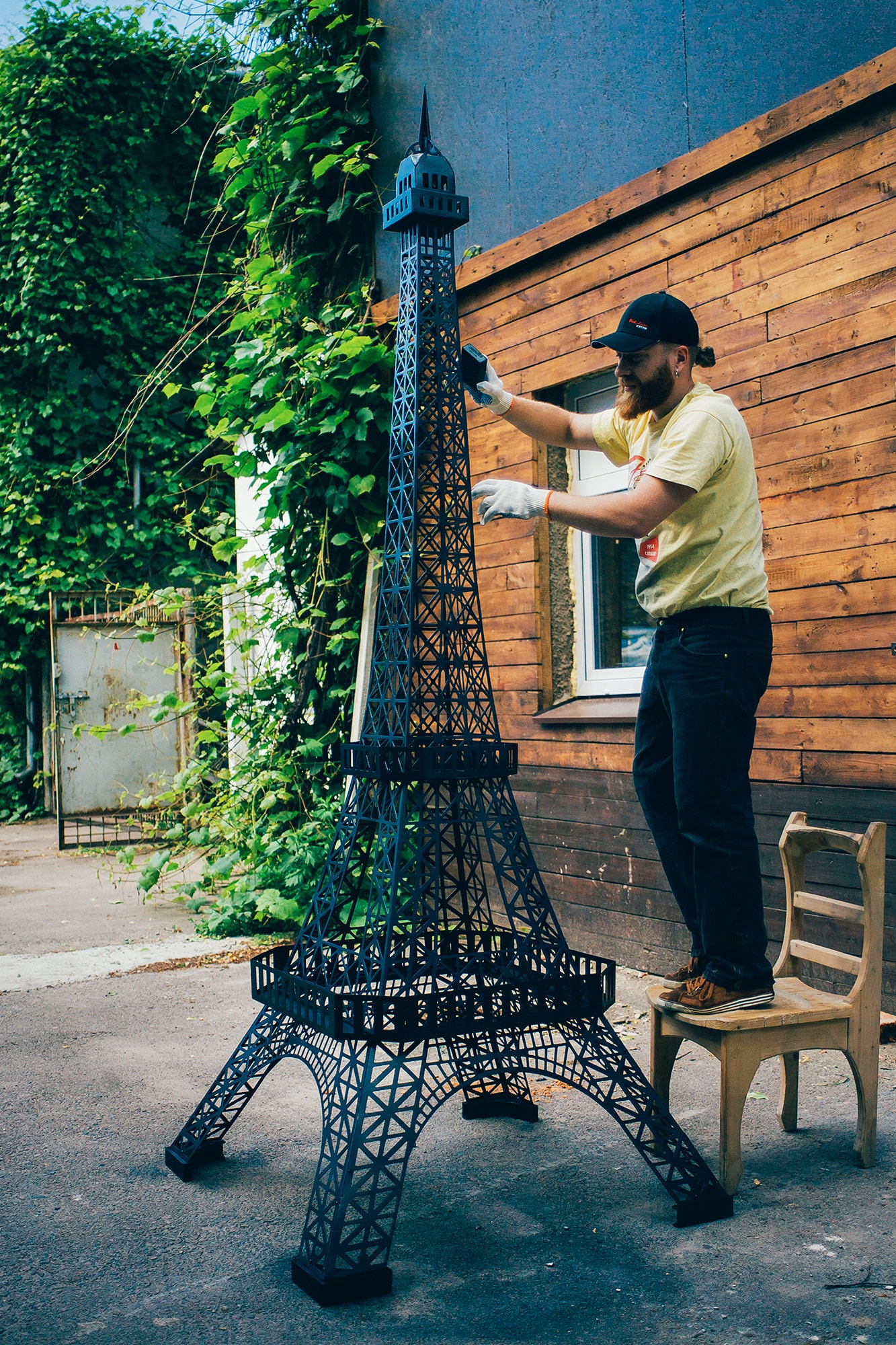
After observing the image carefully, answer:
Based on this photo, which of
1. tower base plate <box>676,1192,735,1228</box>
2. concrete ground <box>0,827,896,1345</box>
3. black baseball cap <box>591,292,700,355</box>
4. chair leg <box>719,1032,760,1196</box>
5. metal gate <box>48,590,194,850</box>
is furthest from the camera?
metal gate <box>48,590,194,850</box>

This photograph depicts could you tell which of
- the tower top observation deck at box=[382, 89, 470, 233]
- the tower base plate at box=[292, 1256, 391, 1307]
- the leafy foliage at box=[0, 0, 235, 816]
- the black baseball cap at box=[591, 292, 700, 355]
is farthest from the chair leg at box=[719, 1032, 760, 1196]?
the leafy foliage at box=[0, 0, 235, 816]

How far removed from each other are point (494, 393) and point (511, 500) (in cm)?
55

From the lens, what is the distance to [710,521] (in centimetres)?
309

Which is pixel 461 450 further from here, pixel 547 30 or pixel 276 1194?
pixel 547 30

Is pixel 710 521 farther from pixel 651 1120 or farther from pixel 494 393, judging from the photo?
pixel 651 1120

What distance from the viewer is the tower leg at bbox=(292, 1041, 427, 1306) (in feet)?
8.15

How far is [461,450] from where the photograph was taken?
126 inches

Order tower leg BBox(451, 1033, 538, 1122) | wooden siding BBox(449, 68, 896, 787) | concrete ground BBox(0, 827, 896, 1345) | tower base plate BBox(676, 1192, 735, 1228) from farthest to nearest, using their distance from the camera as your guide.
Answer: wooden siding BBox(449, 68, 896, 787)
tower leg BBox(451, 1033, 538, 1122)
tower base plate BBox(676, 1192, 735, 1228)
concrete ground BBox(0, 827, 896, 1345)

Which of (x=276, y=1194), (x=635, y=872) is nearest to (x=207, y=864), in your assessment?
(x=635, y=872)

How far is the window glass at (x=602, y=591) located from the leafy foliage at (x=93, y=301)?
254 inches

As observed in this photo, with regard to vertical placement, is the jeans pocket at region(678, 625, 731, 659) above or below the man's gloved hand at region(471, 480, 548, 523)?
below

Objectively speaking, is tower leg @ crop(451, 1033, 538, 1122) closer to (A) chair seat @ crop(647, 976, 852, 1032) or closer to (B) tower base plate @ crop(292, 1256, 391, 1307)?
(A) chair seat @ crop(647, 976, 852, 1032)

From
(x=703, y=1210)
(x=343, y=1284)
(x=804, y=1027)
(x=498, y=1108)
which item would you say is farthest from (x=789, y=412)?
(x=343, y=1284)

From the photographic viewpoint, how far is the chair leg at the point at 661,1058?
3.26 m
